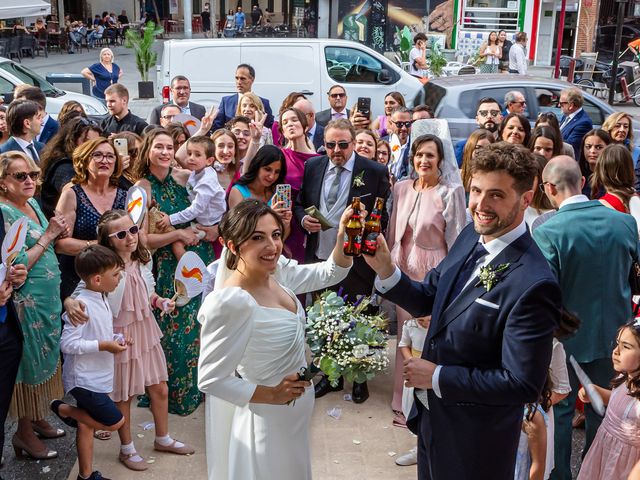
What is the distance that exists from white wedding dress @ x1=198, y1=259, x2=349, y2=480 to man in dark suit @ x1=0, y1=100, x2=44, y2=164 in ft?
12.4

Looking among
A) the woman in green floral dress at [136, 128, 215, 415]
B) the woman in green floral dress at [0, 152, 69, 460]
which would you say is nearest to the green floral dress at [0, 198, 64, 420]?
the woman in green floral dress at [0, 152, 69, 460]

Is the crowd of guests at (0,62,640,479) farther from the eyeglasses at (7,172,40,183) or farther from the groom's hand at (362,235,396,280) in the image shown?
the groom's hand at (362,235,396,280)

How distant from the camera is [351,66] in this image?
42.8 ft

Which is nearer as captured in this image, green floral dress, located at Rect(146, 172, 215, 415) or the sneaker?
the sneaker

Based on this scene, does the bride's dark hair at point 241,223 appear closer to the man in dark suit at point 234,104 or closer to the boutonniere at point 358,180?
the boutonniere at point 358,180

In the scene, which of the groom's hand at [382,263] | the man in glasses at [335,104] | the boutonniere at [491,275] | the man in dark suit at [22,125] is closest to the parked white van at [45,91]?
the man in glasses at [335,104]

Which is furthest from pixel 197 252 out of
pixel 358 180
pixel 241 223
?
pixel 241 223

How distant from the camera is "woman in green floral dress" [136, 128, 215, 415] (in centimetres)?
534

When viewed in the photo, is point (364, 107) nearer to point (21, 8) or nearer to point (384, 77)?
point (384, 77)

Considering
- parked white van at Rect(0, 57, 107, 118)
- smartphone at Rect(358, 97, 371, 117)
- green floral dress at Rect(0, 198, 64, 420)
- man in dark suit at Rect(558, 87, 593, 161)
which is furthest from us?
parked white van at Rect(0, 57, 107, 118)

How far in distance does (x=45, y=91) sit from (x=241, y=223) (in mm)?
11766

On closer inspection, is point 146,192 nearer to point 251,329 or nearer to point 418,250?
point 418,250

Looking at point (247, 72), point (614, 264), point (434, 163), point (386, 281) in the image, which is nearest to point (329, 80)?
point (247, 72)

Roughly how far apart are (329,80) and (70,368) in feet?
30.7
